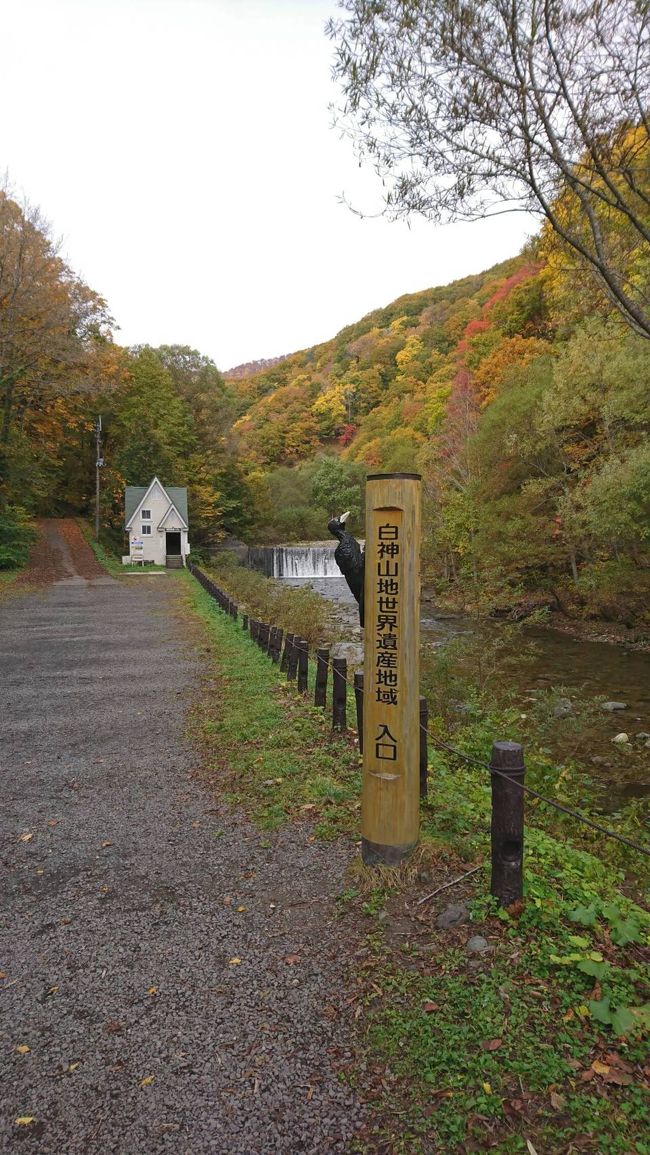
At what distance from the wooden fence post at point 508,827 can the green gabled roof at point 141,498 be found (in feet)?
112

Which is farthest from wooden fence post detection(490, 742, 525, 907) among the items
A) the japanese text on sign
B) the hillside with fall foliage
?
the hillside with fall foliage

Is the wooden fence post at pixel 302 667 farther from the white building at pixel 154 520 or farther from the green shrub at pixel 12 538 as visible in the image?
the white building at pixel 154 520

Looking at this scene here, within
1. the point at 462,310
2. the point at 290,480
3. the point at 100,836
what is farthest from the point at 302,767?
the point at 462,310

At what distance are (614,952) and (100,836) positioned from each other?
3.36 metres

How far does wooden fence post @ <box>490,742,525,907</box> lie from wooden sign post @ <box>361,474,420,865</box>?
49 centimetres

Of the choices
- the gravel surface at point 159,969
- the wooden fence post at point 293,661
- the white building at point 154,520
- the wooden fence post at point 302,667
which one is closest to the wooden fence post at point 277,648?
the wooden fence post at point 293,661

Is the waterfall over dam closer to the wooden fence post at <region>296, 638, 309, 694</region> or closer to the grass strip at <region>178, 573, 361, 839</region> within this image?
the grass strip at <region>178, 573, 361, 839</region>

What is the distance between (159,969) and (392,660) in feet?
6.26

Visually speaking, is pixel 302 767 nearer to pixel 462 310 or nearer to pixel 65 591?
pixel 65 591

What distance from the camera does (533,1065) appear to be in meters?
2.32

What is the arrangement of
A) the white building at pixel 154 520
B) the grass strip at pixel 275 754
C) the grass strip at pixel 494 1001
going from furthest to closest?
1. the white building at pixel 154 520
2. the grass strip at pixel 275 754
3. the grass strip at pixel 494 1001

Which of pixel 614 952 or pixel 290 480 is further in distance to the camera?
pixel 290 480

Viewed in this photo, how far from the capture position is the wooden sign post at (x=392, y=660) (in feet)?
11.3

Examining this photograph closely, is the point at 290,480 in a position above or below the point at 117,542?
above
